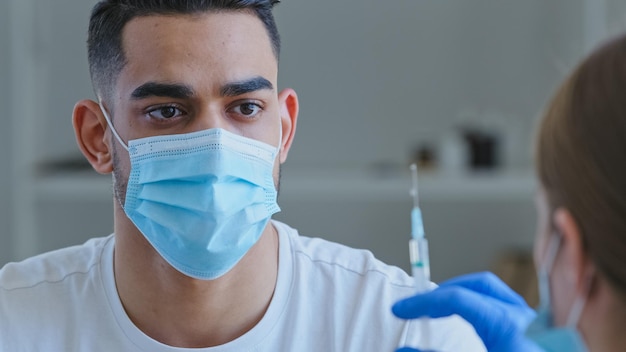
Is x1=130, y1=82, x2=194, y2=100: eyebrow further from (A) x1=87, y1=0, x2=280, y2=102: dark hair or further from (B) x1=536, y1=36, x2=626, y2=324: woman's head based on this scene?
(B) x1=536, y1=36, x2=626, y2=324: woman's head

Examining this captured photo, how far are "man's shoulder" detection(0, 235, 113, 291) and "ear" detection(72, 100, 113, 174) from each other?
0.54ft

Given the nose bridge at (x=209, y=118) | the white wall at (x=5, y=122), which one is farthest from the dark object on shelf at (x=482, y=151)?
the nose bridge at (x=209, y=118)

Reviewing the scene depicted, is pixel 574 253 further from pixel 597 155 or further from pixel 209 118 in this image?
pixel 209 118

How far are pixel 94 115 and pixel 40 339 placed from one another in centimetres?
40

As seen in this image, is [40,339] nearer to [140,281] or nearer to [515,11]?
[140,281]

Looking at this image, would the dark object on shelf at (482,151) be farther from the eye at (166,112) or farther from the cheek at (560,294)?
the cheek at (560,294)

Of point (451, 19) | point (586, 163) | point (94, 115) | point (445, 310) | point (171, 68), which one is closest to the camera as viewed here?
point (586, 163)

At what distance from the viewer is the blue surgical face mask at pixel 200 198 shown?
4.89 ft

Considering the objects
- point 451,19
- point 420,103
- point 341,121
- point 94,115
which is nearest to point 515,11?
point 451,19

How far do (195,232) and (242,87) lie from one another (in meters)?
0.25

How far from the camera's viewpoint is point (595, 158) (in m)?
1.01

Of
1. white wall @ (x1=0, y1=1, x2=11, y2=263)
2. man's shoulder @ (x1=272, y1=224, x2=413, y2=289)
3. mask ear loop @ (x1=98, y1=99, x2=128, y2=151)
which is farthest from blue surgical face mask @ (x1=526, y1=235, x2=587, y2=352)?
white wall @ (x1=0, y1=1, x2=11, y2=263)

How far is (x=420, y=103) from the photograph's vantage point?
13.5 ft

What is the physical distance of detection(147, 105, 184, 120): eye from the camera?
154 centimetres
